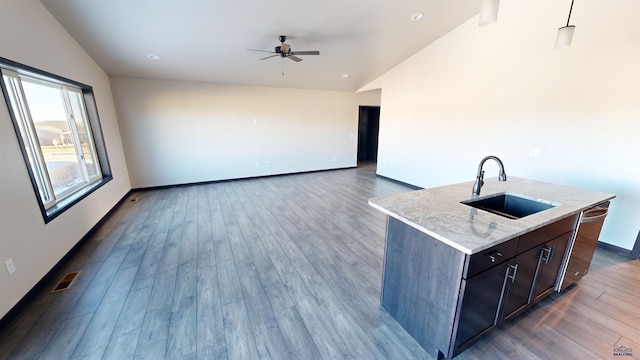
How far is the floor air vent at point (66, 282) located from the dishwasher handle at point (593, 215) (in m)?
4.50

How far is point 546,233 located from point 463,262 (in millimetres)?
863

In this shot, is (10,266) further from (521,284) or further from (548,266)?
(548,266)

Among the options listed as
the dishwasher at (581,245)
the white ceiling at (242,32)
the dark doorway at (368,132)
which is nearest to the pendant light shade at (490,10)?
the dishwasher at (581,245)

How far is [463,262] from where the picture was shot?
1275 millimetres

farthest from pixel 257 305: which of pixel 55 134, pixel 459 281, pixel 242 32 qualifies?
pixel 242 32

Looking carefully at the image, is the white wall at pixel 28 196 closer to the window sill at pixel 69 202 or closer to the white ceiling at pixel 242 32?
the window sill at pixel 69 202

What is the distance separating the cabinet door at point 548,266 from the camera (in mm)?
1692

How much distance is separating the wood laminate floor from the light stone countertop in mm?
881

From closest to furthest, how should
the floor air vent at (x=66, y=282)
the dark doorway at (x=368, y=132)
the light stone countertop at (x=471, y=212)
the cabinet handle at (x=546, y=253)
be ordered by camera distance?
1. the light stone countertop at (x=471, y=212)
2. the cabinet handle at (x=546, y=253)
3. the floor air vent at (x=66, y=282)
4. the dark doorway at (x=368, y=132)

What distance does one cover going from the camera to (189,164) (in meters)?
5.56

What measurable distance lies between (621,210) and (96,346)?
5138 millimetres

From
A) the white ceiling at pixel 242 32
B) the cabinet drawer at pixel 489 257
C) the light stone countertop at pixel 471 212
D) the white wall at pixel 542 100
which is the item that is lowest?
the cabinet drawer at pixel 489 257

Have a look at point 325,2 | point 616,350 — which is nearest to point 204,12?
point 325,2

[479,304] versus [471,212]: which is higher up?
[471,212]
